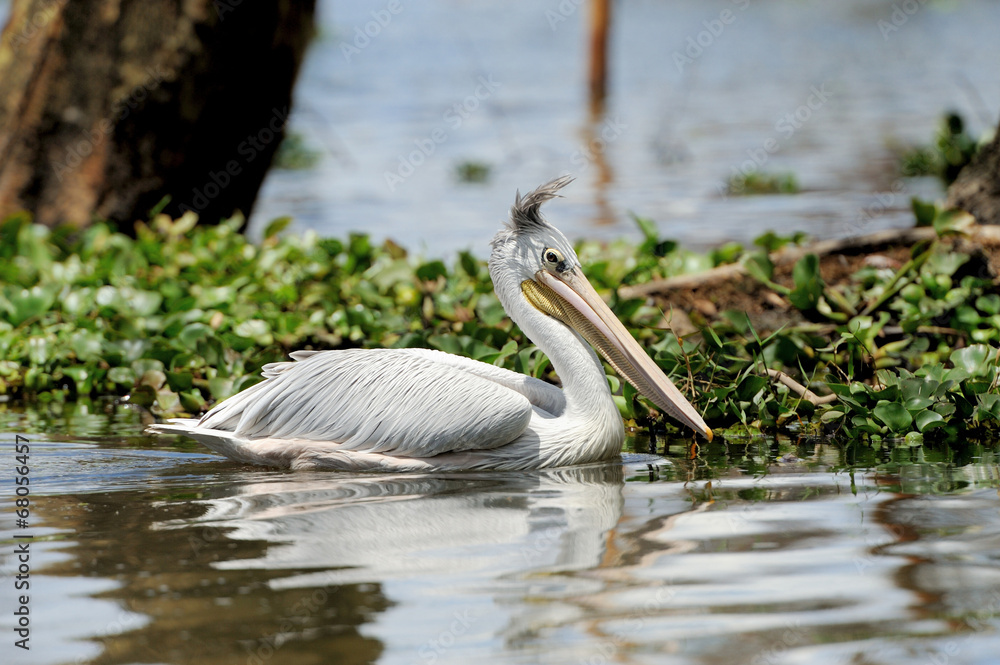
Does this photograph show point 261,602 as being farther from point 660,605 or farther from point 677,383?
point 677,383

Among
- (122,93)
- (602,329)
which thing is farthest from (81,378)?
(122,93)

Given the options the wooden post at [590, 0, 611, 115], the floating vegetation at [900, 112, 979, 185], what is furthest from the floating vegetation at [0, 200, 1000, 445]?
the wooden post at [590, 0, 611, 115]

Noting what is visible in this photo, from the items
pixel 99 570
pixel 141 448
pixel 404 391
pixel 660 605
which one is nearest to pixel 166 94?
pixel 141 448

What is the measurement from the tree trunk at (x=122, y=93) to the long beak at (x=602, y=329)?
5.05 m

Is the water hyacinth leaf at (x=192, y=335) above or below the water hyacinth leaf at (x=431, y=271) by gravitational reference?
below

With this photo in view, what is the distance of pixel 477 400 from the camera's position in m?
4.48

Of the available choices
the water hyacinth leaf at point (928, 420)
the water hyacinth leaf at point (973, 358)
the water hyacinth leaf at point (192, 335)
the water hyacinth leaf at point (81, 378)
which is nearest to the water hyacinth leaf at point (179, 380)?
the water hyacinth leaf at point (192, 335)

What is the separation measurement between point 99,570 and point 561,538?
1.34 metres

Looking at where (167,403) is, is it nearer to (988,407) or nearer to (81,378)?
(81,378)

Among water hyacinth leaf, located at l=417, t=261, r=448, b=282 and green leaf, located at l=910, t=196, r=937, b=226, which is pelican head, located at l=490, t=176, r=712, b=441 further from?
green leaf, located at l=910, t=196, r=937, b=226

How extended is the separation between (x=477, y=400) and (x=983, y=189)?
421 centimetres

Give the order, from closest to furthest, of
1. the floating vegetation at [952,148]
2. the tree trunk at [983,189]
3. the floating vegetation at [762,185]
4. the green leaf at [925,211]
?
the green leaf at [925,211] → the tree trunk at [983,189] → the floating vegetation at [952,148] → the floating vegetation at [762,185]

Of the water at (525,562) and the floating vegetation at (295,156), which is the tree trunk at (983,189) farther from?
the floating vegetation at (295,156)

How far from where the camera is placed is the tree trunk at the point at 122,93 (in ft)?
29.1
